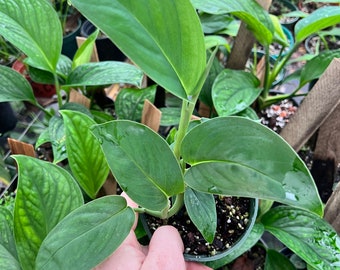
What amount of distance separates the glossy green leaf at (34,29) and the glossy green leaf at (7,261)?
15.3 inches

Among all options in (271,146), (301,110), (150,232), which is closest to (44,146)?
(150,232)

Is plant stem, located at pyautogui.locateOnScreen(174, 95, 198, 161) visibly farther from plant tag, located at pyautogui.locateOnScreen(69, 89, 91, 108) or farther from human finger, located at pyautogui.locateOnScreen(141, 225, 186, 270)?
plant tag, located at pyautogui.locateOnScreen(69, 89, 91, 108)

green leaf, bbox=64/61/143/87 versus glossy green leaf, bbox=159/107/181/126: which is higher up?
green leaf, bbox=64/61/143/87

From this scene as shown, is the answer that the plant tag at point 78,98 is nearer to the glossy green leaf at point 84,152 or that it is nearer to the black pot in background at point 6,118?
the glossy green leaf at point 84,152

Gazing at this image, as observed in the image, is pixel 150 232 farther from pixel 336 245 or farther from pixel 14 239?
pixel 336 245

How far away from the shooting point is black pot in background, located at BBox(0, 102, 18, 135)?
4.46 ft

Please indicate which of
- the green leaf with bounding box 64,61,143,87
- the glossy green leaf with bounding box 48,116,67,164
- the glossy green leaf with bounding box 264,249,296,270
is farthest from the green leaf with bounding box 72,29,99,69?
the glossy green leaf with bounding box 264,249,296,270

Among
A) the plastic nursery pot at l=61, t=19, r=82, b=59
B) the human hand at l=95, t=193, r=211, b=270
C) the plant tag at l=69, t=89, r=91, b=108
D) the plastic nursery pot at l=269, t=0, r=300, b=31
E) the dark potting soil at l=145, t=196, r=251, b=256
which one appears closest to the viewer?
the human hand at l=95, t=193, r=211, b=270

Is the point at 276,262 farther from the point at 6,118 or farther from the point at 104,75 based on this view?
the point at 6,118

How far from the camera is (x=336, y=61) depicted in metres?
0.76

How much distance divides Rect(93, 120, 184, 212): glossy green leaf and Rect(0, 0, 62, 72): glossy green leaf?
368 millimetres

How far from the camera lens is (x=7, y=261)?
653 millimetres

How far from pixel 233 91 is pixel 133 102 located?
9.4 inches

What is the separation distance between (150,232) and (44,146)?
535mm
